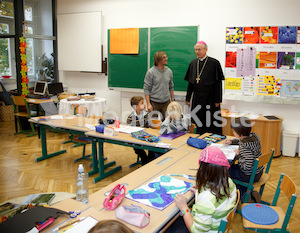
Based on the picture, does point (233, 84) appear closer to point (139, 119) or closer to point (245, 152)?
point (139, 119)

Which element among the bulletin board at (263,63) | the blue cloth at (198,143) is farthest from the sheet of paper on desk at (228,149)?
the bulletin board at (263,63)

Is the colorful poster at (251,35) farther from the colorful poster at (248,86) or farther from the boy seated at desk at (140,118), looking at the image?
the boy seated at desk at (140,118)

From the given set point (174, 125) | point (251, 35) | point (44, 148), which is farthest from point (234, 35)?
point (44, 148)

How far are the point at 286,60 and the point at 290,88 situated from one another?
19.1 inches

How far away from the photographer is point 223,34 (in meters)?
5.41

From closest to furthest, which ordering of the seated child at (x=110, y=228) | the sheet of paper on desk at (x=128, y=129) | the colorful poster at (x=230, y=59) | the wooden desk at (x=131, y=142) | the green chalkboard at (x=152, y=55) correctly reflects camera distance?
1. the seated child at (x=110, y=228)
2. the wooden desk at (x=131, y=142)
3. the sheet of paper on desk at (x=128, y=129)
4. the colorful poster at (x=230, y=59)
5. the green chalkboard at (x=152, y=55)

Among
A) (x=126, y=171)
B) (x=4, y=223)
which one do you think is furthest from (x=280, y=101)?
(x=4, y=223)

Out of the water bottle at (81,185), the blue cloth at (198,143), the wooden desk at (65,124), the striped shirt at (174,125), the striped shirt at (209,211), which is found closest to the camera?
the striped shirt at (209,211)

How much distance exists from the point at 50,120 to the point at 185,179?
2.89 metres

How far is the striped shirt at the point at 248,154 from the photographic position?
9.13 feet

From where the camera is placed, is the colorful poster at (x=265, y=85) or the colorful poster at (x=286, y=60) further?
the colorful poster at (x=265, y=85)

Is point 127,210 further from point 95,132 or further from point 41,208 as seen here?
point 95,132

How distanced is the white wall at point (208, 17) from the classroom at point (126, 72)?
2cm

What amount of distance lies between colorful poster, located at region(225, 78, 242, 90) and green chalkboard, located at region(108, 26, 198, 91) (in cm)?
81
